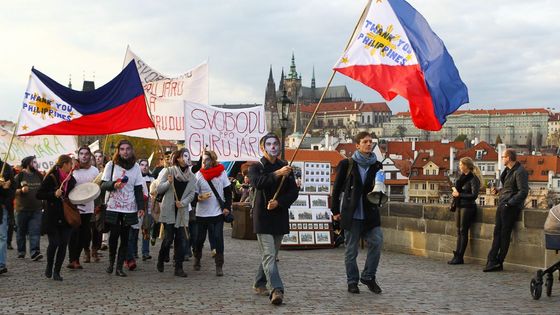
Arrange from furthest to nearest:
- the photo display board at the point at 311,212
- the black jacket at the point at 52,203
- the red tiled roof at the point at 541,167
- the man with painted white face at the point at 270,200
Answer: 1. the red tiled roof at the point at 541,167
2. the photo display board at the point at 311,212
3. the black jacket at the point at 52,203
4. the man with painted white face at the point at 270,200

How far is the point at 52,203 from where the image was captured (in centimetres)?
1084

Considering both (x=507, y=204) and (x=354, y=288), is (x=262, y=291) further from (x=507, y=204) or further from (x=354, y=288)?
(x=507, y=204)

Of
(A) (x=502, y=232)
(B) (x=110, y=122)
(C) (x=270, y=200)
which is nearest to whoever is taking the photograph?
(C) (x=270, y=200)

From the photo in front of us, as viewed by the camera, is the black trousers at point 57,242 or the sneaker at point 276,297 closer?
the sneaker at point 276,297

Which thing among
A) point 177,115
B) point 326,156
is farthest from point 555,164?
point 177,115

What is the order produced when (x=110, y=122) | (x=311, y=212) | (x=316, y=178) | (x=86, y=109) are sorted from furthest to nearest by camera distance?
(x=316, y=178), (x=311, y=212), (x=86, y=109), (x=110, y=122)

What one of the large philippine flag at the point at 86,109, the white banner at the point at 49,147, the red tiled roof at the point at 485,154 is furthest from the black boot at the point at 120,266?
the red tiled roof at the point at 485,154

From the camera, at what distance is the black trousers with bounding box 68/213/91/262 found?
11.5 metres

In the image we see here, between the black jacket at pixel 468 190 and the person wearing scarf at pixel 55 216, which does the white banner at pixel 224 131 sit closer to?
the person wearing scarf at pixel 55 216

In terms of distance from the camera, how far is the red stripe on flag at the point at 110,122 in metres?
12.5

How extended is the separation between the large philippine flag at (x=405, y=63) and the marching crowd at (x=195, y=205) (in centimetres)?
97

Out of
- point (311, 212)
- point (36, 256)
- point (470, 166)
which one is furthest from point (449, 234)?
point (36, 256)

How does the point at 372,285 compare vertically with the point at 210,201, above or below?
below

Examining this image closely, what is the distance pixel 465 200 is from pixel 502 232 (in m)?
1.16
